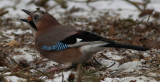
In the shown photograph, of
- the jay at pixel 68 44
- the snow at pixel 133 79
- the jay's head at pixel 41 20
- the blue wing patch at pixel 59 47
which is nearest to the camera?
the snow at pixel 133 79

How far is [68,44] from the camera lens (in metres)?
3.54

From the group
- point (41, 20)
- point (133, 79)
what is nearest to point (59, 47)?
point (41, 20)

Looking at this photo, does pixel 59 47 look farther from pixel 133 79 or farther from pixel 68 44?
pixel 133 79

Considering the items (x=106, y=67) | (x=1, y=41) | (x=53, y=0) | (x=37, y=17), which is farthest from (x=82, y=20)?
(x=106, y=67)

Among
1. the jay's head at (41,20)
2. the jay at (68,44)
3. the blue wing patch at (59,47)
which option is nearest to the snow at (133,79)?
the jay at (68,44)

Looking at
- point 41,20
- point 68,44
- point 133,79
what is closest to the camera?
point 133,79

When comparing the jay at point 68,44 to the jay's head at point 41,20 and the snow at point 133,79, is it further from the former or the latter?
the snow at point 133,79

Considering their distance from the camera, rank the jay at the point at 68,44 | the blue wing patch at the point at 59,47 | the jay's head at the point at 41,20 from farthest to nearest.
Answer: the jay's head at the point at 41,20
the blue wing patch at the point at 59,47
the jay at the point at 68,44

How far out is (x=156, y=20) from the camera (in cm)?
645

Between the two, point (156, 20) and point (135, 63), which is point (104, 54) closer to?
point (135, 63)

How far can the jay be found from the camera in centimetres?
343

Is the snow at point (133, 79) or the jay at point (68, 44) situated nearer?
the snow at point (133, 79)

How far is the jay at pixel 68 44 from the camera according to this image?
3.43 m

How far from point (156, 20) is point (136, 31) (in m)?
0.97
